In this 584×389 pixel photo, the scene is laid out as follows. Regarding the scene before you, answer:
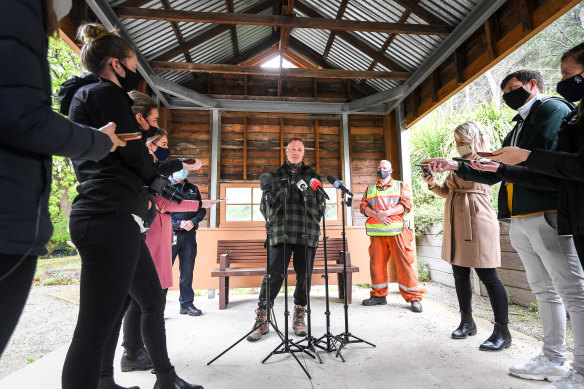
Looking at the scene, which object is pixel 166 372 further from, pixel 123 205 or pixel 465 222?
pixel 465 222

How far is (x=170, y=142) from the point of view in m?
6.78

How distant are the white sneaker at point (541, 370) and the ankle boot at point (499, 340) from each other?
0.45 m

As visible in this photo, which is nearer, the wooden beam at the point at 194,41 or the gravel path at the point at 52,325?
the gravel path at the point at 52,325

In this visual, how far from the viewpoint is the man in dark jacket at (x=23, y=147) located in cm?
78

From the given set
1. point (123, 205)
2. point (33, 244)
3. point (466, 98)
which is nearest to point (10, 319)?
point (33, 244)

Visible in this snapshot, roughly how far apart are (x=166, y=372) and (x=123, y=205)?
2.98 feet

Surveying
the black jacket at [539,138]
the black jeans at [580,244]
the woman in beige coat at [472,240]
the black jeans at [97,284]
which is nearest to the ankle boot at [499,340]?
the woman in beige coat at [472,240]

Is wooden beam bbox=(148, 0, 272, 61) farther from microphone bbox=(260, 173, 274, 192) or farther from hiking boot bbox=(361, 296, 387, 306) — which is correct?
hiking boot bbox=(361, 296, 387, 306)

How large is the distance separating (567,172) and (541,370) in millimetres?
1302

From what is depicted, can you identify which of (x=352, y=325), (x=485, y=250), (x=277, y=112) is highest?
(x=277, y=112)

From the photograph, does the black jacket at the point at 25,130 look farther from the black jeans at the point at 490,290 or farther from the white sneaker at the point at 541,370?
the black jeans at the point at 490,290

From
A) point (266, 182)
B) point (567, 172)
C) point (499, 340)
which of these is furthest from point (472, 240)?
point (266, 182)

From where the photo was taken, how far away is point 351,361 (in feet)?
7.84

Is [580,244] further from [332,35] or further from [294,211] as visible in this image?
[332,35]
